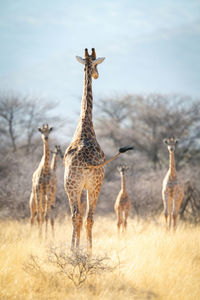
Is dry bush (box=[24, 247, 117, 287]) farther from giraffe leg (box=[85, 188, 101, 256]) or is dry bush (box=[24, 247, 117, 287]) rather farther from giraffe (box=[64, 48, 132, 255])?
giraffe leg (box=[85, 188, 101, 256])

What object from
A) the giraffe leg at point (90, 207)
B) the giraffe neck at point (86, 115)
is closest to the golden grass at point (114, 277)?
the giraffe leg at point (90, 207)

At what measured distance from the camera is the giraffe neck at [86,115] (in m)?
5.41

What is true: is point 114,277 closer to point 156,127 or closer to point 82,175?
point 82,175

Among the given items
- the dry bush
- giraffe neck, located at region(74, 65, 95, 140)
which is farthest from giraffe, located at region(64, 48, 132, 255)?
the dry bush

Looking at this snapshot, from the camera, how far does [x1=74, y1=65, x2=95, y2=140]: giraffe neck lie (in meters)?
5.41

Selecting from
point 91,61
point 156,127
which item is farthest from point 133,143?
point 91,61

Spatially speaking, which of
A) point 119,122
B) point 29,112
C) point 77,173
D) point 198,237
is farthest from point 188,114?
point 77,173

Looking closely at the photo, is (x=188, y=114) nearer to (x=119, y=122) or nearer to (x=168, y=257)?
(x=119, y=122)

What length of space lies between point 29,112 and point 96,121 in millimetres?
4841

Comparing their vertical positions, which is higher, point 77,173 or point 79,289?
point 77,173

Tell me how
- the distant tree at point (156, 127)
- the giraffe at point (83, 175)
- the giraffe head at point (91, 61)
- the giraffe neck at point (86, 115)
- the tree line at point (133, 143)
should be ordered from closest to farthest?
the giraffe at point (83, 175) < the giraffe neck at point (86, 115) < the giraffe head at point (91, 61) < the tree line at point (133, 143) < the distant tree at point (156, 127)

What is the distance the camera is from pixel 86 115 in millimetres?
5547

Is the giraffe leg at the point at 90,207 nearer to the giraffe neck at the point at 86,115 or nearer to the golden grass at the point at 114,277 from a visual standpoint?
the golden grass at the point at 114,277

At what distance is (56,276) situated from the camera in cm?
479
